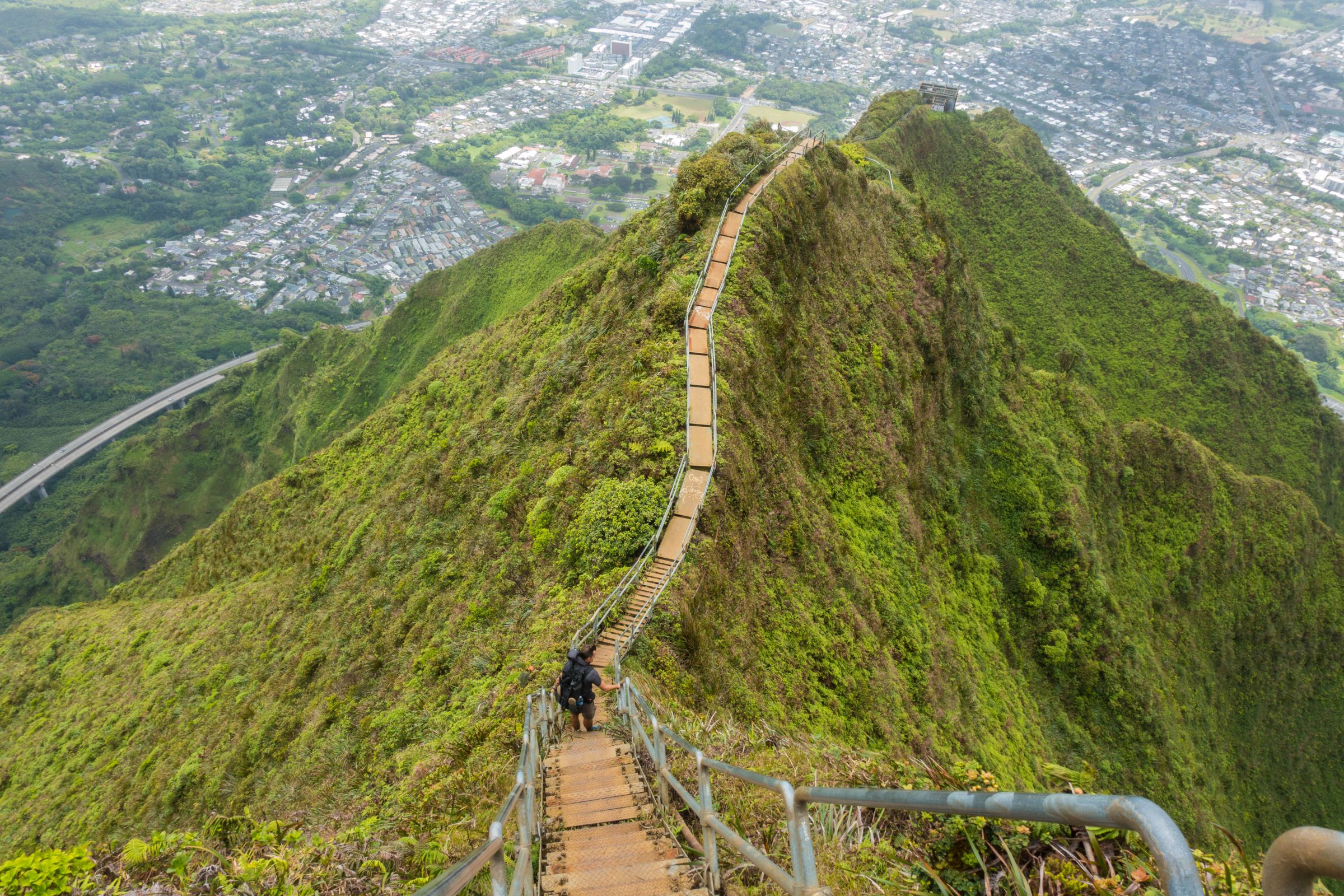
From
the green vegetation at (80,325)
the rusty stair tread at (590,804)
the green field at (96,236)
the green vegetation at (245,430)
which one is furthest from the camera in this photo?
the green field at (96,236)

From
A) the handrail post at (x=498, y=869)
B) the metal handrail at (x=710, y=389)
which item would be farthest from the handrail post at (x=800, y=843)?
the metal handrail at (x=710, y=389)

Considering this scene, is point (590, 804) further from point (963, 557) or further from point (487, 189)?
point (487, 189)

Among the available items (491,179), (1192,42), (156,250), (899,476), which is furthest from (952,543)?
(1192,42)

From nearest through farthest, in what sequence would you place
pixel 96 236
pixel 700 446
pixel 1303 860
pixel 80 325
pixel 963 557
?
pixel 1303 860
pixel 700 446
pixel 963 557
pixel 80 325
pixel 96 236

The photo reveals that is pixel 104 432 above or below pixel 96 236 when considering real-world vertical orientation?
below

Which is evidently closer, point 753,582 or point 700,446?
point 753,582

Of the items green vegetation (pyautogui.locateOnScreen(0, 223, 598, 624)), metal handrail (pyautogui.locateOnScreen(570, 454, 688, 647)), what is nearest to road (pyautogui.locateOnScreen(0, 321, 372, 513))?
green vegetation (pyautogui.locateOnScreen(0, 223, 598, 624))

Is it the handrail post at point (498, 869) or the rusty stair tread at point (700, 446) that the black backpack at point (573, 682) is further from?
the rusty stair tread at point (700, 446)

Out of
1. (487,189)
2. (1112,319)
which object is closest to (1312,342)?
(1112,319)
